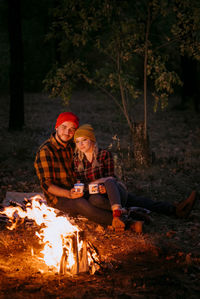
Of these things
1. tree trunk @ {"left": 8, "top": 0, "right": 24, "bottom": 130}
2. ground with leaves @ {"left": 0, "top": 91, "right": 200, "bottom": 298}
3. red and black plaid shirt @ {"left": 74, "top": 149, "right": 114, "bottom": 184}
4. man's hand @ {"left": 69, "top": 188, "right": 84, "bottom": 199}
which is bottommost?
ground with leaves @ {"left": 0, "top": 91, "right": 200, "bottom": 298}

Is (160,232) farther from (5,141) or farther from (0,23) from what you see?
(0,23)

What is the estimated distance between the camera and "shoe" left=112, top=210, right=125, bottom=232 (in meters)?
5.01

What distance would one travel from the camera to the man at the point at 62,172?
5.21 meters

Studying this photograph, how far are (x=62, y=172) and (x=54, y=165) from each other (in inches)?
6.9

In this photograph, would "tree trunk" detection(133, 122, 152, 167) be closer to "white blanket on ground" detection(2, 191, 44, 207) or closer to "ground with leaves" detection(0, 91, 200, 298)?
"ground with leaves" detection(0, 91, 200, 298)

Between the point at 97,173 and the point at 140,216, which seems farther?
the point at 140,216

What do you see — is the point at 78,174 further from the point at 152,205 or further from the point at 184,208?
the point at 184,208

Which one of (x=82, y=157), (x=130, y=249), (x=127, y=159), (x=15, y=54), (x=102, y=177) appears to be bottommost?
(x=130, y=249)

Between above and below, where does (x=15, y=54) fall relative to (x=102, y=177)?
above

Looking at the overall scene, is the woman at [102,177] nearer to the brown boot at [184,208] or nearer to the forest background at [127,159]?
the brown boot at [184,208]

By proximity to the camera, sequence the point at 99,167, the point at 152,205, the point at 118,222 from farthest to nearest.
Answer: the point at 152,205 < the point at 99,167 < the point at 118,222

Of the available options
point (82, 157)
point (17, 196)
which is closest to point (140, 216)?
point (82, 157)

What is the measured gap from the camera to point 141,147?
28.2 ft

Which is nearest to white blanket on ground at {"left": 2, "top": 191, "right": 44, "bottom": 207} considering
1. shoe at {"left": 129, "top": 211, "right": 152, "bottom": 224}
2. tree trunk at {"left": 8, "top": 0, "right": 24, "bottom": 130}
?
shoe at {"left": 129, "top": 211, "right": 152, "bottom": 224}
